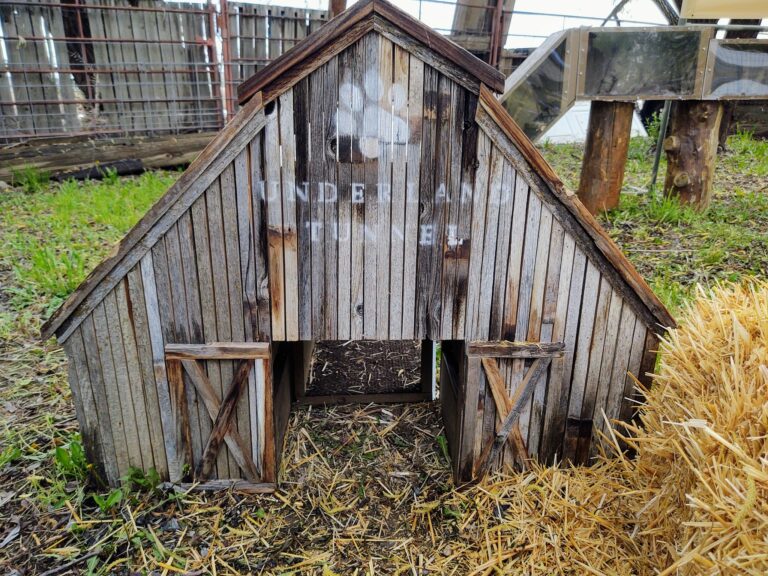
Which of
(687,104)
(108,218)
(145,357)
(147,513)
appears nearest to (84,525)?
→ (147,513)

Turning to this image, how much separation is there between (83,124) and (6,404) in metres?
8.63

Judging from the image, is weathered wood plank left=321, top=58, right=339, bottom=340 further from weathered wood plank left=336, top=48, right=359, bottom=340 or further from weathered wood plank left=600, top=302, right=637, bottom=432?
weathered wood plank left=600, top=302, right=637, bottom=432

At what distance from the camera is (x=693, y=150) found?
6949mm

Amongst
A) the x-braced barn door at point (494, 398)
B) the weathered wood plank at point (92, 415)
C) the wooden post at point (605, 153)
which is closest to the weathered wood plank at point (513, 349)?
the x-braced barn door at point (494, 398)

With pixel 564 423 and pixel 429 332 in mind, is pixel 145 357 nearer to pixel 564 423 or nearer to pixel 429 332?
pixel 429 332

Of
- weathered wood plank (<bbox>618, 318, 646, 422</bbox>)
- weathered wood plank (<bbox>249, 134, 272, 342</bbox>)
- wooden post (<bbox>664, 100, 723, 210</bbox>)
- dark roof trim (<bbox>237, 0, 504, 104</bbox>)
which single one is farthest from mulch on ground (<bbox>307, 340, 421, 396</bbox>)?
wooden post (<bbox>664, 100, 723, 210</bbox>)

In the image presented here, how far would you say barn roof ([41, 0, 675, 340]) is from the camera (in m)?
3.18

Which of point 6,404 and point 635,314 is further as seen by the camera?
point 6,404

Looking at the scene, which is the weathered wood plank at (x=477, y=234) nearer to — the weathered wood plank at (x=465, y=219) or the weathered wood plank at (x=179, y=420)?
the weathered wood plank at (x=465, y=219)

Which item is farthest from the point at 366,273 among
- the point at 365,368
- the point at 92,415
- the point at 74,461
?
the point at 365,368

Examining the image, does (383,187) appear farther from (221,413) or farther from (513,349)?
(221,413)

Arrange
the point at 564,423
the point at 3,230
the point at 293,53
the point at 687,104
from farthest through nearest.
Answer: the point at 3,230
the point at 687,104
the point at 564,423
the point at 293,53

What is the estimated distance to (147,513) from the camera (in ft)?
12.7

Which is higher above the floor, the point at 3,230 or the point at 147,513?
the point at 3,230
